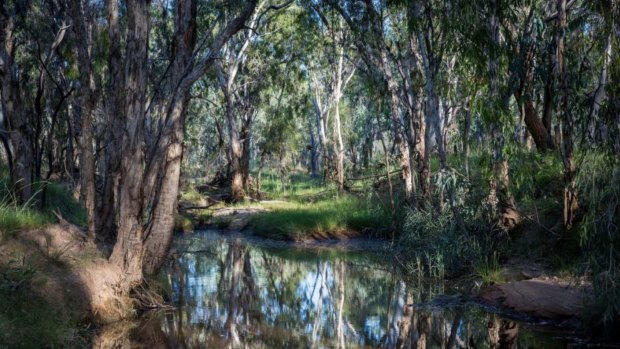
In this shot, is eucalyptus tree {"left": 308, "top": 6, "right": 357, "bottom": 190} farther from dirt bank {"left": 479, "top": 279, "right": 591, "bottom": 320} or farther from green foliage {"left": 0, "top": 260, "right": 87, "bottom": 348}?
green foliage {"left": 0, "top": 260, "right": 87, "bottom": 348}

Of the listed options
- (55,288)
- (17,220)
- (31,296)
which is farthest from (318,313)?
(17,220)

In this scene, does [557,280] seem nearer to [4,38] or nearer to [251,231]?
[4,38]

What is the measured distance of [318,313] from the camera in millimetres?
8961

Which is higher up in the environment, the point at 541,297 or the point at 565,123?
the point at 565,123

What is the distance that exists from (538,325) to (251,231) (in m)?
11.5

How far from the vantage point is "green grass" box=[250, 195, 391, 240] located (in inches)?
650

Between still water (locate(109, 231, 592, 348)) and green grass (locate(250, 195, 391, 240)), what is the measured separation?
292 centimetres

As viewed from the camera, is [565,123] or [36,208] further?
[36,208]

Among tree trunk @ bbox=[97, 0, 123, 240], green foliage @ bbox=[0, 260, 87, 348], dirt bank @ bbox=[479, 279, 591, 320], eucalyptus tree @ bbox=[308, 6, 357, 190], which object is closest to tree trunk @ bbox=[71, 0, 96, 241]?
tree trunk @ bbox=[97, 0, 123, 240]

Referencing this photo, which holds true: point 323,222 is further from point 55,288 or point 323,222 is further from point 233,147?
point 55,288

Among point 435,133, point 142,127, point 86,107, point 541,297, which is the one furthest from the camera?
point 435,133

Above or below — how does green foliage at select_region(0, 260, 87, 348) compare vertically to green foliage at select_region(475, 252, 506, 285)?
above

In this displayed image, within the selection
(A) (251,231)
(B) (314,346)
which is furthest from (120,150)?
(A) (251,231)

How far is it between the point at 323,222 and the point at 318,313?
26.5 feet
